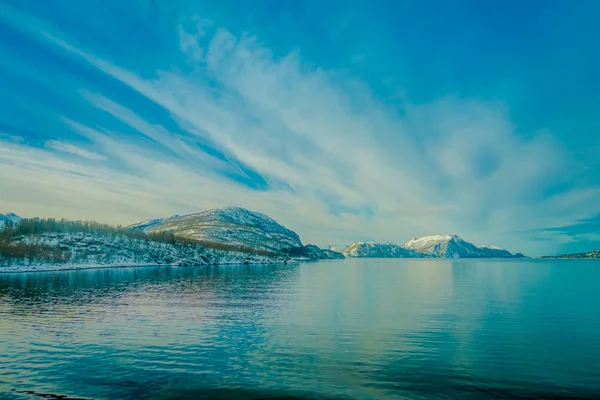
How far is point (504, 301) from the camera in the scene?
82.2m

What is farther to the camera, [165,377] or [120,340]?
[120,340]

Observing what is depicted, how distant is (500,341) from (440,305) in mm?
32869

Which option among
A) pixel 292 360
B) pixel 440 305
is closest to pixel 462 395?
pixel 292 360

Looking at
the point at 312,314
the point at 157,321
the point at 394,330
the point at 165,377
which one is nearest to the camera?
the point at 165,377

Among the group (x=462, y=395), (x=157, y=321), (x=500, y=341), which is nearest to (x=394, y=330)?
(x=500, y=341)

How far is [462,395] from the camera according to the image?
27062 millimetres

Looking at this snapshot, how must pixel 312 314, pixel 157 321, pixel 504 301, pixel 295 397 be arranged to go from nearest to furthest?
pixel 295 397 < pixel 157 321 < pixel 312 314 < pixel 504 301

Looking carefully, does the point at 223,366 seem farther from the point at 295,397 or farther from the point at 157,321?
the point at 157,321

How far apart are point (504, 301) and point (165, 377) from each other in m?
77.9

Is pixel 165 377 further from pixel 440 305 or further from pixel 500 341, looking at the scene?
pixel 440 305

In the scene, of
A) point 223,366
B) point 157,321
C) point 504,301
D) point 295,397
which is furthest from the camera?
point 504,301

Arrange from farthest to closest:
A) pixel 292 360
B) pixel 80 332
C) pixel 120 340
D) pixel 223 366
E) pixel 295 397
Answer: pixel 80 332
pixel 120 340
pixel 292 360
pixel 223 366
pixel 295 397

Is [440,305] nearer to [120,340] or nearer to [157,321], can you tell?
[157,321]

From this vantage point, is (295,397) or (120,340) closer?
(295,397)
